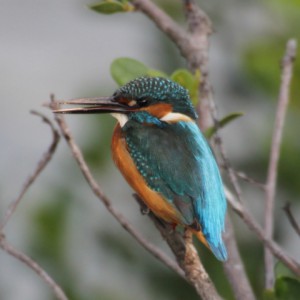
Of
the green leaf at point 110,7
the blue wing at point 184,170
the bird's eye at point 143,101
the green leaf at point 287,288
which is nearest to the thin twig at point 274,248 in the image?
the green leaf at point 287,288

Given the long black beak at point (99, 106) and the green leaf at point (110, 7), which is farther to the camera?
the green leaf at point (110, 7)

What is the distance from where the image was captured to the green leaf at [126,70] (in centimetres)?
261

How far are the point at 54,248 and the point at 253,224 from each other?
4.09 feet

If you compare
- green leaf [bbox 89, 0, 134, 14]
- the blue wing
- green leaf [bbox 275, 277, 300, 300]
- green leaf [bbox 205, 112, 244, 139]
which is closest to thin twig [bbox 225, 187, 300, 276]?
green leaf [bbox 275, 277, 300, 300]

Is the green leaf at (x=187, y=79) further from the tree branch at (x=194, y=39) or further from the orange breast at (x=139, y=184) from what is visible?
the orange breast at (x=139, y=184)

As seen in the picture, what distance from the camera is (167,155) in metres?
2.47

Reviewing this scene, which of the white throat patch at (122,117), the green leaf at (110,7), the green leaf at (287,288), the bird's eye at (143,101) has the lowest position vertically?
the green leaf at (287,288)

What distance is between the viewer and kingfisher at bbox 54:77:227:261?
2.41 metres

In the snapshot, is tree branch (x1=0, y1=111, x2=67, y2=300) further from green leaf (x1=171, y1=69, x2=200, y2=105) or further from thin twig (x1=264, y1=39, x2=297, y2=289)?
thin twig (x1=264, y1=39, x2=297, y2=289)

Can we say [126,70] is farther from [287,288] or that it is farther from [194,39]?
[287,288]

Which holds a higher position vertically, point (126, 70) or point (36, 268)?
point (126, 70)

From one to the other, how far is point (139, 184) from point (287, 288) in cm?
46

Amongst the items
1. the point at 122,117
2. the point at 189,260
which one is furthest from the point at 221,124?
the point at 189,260

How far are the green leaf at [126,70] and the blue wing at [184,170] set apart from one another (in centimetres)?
13
